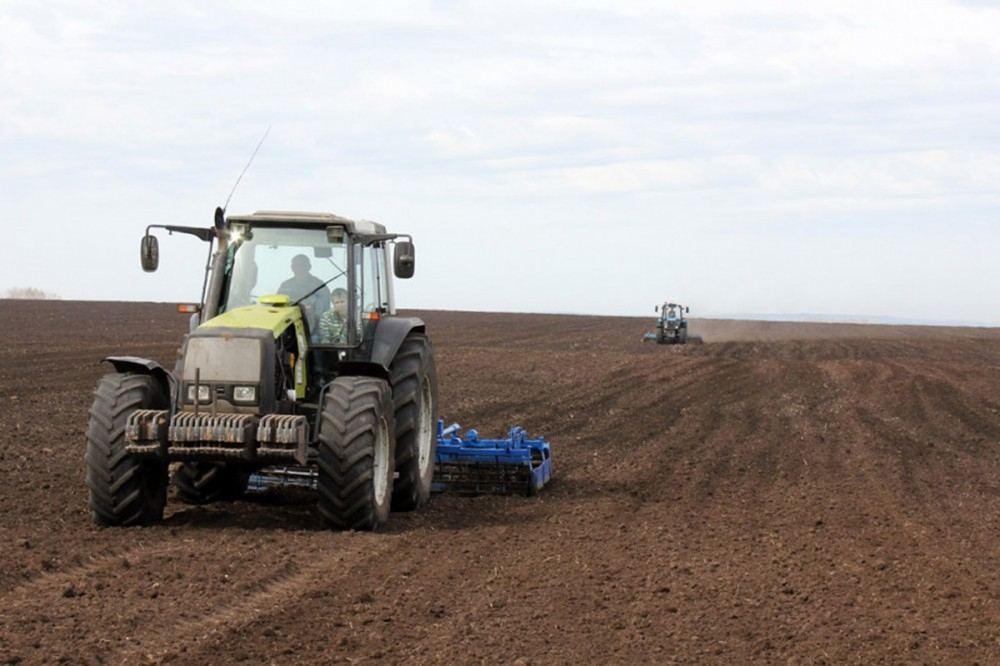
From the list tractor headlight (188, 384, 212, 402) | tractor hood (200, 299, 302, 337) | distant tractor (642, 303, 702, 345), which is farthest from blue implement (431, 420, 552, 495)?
distant tractor (642, 303, 702, 345)

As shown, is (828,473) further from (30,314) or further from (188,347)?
(30,314)

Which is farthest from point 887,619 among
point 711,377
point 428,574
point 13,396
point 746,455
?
point 711,377

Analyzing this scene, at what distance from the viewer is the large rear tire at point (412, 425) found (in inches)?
417

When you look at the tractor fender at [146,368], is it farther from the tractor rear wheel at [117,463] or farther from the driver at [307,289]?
the driver at [307,289]

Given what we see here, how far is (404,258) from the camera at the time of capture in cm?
1048

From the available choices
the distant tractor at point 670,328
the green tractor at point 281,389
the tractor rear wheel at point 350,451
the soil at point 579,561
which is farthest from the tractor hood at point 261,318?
the distant tractor at point 670,328

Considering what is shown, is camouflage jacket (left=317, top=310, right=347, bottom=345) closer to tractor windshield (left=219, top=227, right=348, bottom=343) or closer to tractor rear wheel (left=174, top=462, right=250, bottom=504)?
tractor windshield (left=219, top=227, right=348, bottom=343)

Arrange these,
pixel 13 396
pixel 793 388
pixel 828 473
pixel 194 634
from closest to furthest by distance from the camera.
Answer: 1. pixel 194 634
2. pixel 828 473
3. pixel 13 396
4. pixel 793 388

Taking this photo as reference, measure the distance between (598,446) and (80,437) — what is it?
576 cm

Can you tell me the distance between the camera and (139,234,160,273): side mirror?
988 cm

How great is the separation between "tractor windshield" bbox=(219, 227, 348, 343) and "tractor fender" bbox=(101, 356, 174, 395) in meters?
0.89

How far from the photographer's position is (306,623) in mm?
6977

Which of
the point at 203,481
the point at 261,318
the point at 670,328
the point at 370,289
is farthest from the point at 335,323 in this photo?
the point at 670,328

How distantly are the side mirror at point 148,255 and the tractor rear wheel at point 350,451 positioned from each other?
5.03ft
